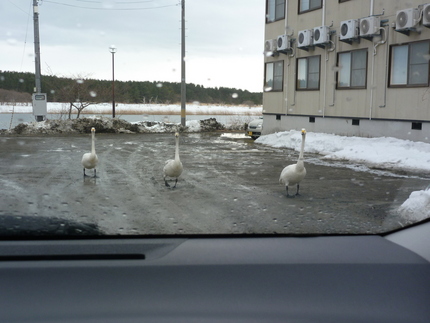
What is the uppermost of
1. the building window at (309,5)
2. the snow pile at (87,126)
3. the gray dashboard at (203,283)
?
the building window at (309,5)

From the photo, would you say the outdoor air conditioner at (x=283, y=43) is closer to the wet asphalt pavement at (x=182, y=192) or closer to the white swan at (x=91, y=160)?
the wet asphalt pavement at (x=182, y=192)

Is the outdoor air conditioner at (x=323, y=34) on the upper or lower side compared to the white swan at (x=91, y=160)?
upper

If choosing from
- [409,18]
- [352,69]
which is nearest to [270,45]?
[352,69]

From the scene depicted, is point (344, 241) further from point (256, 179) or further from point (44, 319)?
point (256, 179)

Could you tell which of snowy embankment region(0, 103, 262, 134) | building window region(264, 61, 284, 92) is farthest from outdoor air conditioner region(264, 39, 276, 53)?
snowy embankment region(0, 103, 262, 134)

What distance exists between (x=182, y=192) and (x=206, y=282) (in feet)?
12.4

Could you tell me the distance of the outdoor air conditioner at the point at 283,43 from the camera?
19.8m

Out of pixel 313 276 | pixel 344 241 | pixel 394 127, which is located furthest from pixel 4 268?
pixel 394 127

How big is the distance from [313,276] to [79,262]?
1368 mm

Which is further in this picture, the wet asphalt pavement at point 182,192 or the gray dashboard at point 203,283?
the wet asphalt pavement at point 182,192

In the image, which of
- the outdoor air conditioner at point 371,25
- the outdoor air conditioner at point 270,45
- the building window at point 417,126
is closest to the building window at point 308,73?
the outdoor air conditioner at point 270,45

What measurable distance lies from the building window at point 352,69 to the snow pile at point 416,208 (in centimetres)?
1377

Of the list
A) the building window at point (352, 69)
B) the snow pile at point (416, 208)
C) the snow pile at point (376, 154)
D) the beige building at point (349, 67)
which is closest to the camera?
the snow pile at point (416, 208)

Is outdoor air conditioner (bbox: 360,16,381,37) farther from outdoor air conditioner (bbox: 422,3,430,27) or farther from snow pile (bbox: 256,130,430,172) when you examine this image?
snow pile (bbox: 256,130,430,172)
